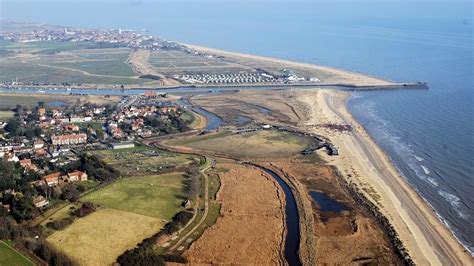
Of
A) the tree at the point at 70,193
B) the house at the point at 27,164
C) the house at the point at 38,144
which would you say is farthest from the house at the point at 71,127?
the tree at the point at 70,193

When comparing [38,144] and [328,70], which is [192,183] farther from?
[328,70]

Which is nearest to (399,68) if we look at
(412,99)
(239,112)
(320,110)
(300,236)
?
(412,99)

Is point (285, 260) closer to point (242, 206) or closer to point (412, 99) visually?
point (242, 206)

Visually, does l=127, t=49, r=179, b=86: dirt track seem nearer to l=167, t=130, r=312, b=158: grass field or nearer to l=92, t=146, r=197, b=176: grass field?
l=167, t=130, r=312, b=158: grass field

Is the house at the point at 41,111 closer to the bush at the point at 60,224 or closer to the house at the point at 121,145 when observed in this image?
the house at the point at 121,145

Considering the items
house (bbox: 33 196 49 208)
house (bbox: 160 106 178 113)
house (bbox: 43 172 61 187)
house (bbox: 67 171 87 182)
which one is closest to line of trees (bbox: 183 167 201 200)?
house (bbox: 67 171 87 182)

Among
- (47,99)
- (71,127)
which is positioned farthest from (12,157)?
(47,99)
